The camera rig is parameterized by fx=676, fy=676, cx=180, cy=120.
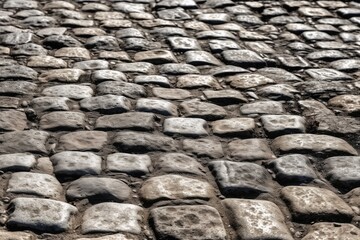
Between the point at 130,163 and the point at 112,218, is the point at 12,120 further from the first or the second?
the point at 112,218

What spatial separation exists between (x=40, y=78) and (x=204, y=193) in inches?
63.1

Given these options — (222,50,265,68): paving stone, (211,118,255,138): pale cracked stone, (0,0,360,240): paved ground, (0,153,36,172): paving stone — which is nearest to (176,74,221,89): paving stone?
(0,0,360,240): paved ground

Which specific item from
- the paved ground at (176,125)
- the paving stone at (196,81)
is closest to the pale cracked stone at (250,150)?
the paved ground at (176,125)

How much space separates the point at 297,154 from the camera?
296cm

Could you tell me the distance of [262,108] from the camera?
3516 millimetres

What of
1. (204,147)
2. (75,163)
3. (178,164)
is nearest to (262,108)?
(204,147)

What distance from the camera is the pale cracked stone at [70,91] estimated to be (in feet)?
11.7

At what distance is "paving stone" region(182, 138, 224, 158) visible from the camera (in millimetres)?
2957

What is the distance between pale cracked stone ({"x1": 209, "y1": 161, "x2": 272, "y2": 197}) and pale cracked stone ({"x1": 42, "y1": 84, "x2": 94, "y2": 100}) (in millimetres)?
1031

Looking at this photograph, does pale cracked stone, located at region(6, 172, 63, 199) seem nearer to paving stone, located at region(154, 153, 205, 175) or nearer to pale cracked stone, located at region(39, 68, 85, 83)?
paving stone, located at region(154, 153, 205, 175)

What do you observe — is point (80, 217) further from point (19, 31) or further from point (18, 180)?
point (19, 31)

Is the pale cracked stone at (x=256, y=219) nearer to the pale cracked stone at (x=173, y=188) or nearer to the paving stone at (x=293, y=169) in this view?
the pale cracked stone at (x=173, y=188)

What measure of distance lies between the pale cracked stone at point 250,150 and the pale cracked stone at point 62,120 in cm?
73

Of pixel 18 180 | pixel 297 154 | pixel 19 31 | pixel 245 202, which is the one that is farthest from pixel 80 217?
pixel 19 31
